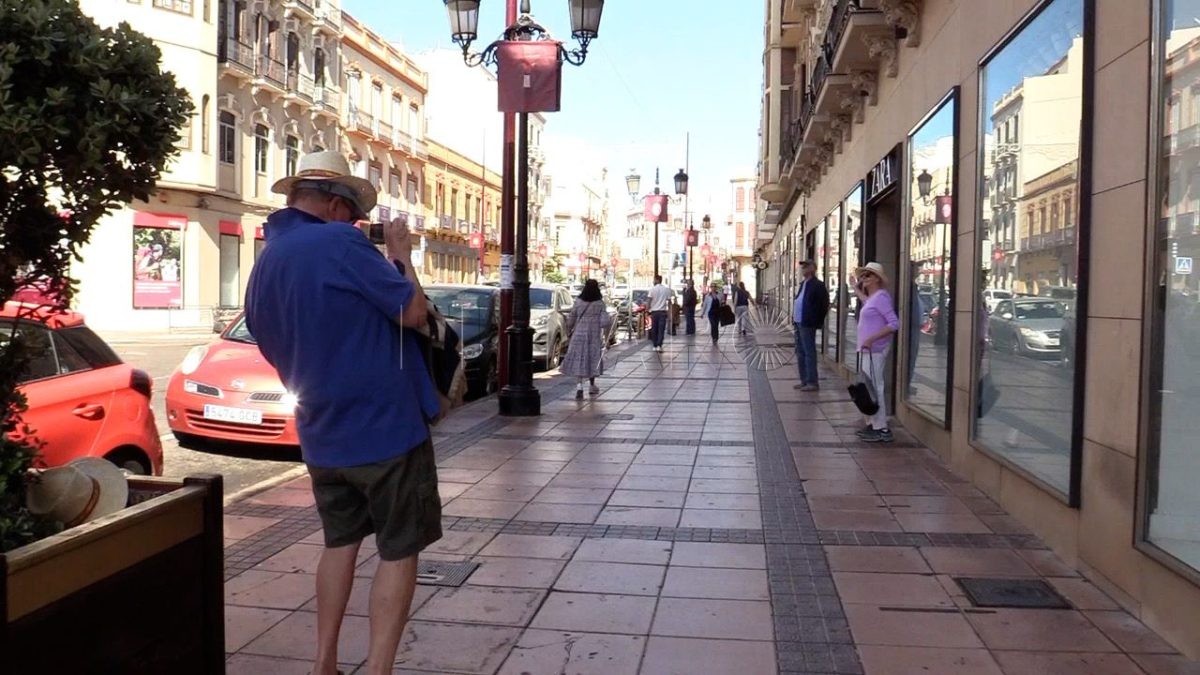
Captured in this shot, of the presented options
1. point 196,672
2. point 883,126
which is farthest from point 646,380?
point 196,672

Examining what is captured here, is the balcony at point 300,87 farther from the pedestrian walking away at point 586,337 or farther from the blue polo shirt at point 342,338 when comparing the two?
the blue polo shirt at point 342,338

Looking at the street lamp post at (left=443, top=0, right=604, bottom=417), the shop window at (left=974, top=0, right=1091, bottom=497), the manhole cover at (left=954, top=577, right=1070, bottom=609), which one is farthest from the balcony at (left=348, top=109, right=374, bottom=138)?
the manhole cover at (left=954, top=577, right=1070, bottom=609)

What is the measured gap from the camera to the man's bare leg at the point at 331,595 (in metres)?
3.44

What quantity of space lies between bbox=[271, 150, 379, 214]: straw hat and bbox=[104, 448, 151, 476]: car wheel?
10.2 ft

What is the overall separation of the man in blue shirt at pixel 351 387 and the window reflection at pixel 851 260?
1091 centimetres

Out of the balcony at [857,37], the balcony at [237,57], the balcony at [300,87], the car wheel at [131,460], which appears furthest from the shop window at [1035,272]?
the balcony at [300,87]

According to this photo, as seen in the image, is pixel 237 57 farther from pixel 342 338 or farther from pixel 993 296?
pixel 342 338

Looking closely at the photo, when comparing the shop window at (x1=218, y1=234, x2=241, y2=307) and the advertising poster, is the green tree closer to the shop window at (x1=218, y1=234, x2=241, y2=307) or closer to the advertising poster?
the advertising poster

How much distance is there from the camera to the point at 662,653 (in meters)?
4.11

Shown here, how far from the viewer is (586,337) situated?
13164 mm

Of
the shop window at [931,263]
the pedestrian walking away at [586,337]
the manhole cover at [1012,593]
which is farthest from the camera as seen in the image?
the pedestrian walking away at [586,337]

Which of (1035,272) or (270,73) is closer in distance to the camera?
(1035,272)

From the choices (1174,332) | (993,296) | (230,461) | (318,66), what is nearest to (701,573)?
(1174,332)

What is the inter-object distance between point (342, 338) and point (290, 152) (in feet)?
126
